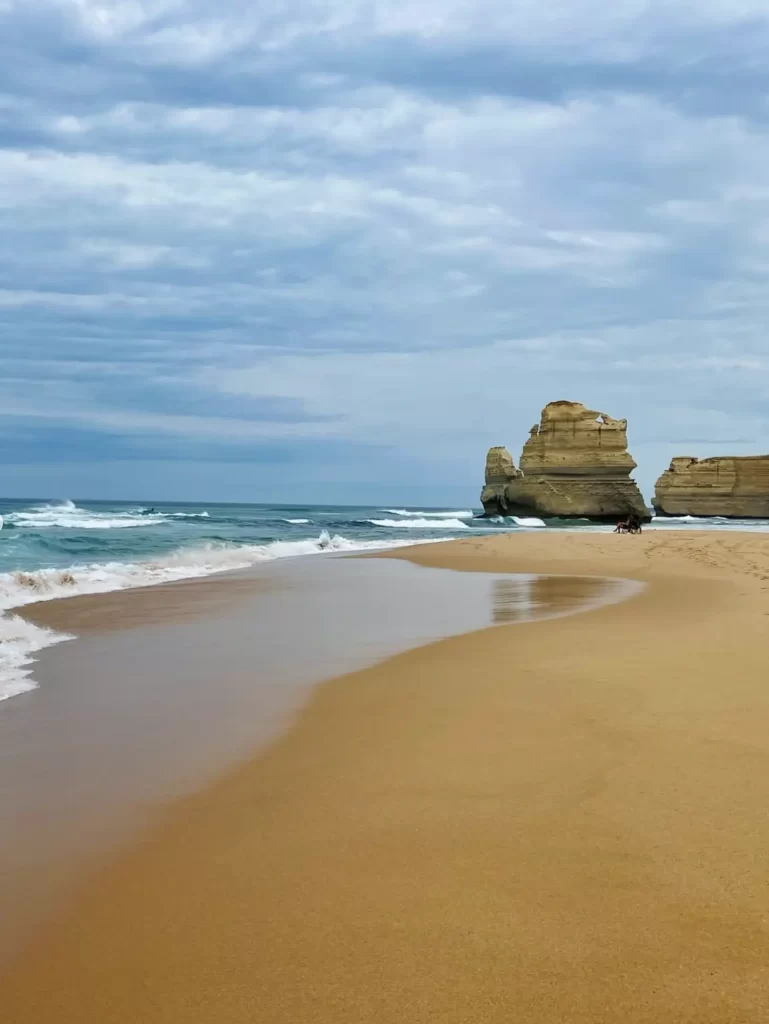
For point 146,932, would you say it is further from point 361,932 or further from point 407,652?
point 407,652

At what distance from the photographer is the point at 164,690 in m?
5.29

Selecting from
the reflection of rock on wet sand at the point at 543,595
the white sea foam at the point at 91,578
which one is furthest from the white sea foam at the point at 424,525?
the reflection of rock on wet sand at the point at 543,595

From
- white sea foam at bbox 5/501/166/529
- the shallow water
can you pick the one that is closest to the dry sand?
the shallow water

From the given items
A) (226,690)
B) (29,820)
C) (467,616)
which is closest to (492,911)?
(29,820)

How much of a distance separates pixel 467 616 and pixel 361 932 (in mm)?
6808

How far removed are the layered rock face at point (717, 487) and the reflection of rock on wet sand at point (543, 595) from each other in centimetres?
5786

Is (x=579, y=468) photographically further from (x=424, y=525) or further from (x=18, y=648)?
(x=18, y=648)

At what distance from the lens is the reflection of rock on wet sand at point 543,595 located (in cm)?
915

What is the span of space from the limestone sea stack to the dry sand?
51521 millimetres

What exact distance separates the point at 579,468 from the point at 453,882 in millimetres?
54704

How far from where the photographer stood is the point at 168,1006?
76.6 inches

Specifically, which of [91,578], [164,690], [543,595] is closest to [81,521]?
[91,578]

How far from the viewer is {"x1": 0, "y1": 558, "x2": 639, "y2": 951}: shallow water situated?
3.03m

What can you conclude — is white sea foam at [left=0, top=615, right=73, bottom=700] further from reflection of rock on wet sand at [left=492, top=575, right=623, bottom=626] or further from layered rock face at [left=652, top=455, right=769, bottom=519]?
layered rock face at [left=652, top=455, right=769, bottom=519]
